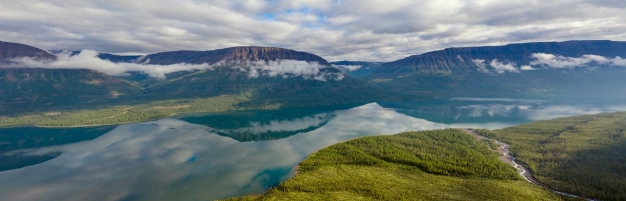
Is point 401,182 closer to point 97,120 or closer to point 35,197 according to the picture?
point 35,197

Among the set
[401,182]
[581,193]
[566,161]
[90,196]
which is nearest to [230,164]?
[90,196]

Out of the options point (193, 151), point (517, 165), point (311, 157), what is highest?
point (517, 165)

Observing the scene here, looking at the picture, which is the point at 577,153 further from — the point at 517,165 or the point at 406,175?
the point at 406,175

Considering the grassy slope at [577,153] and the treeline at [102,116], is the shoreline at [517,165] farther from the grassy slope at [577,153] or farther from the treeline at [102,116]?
the treeline at [102,116]

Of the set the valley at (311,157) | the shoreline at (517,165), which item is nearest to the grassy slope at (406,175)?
the valley at (311,157)

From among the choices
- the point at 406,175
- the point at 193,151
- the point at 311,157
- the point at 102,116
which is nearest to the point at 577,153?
the point at 406,175

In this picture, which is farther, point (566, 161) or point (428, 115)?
point (428, 115)
